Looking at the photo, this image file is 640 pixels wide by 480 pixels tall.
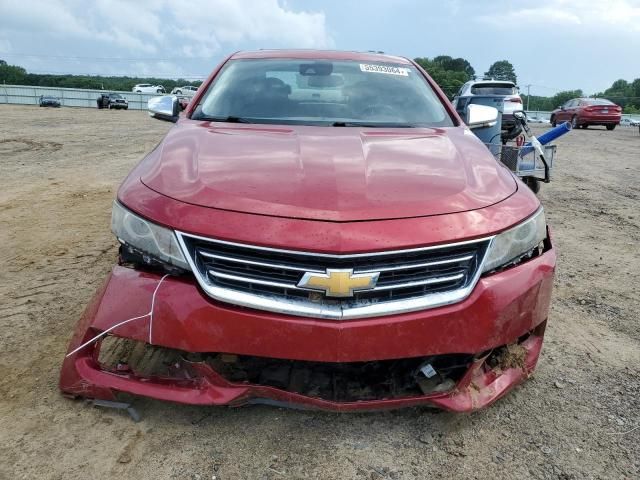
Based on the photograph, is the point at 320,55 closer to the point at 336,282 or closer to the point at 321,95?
the point at 321,95

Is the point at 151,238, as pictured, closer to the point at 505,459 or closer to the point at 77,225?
the point at 505,459

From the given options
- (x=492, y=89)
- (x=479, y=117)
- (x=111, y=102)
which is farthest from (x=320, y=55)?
(x=111, y=102)

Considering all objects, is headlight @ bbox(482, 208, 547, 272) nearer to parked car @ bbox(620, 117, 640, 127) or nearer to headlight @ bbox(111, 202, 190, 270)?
headlight @ bbox(111, 202, 190, 270)

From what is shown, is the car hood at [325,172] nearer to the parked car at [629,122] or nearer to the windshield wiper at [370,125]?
the windshield wiper at [370,125]

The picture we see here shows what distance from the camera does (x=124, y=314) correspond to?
1.91 metres

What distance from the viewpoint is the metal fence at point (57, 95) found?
43.0 meters

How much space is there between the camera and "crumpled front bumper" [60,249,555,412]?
1800 mm

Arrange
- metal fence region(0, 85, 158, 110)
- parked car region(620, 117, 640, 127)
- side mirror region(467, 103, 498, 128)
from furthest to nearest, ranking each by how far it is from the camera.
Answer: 1. metal fence region(0, 85, 158, 110)
2. parked car region(620, 117, 640, 127)
3. side mirror region(467, 103, 498, 128)

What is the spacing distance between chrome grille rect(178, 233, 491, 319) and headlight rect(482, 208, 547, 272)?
13 centimetres

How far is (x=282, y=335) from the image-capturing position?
1795mm

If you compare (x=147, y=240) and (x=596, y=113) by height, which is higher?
(x=147, y=240)

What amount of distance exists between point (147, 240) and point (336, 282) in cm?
70

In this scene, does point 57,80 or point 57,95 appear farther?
point 57,80

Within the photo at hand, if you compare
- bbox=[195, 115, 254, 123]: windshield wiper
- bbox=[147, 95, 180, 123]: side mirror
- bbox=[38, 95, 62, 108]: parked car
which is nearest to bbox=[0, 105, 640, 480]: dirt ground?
bbox=[147, 95, 180, 123]: side mirror
